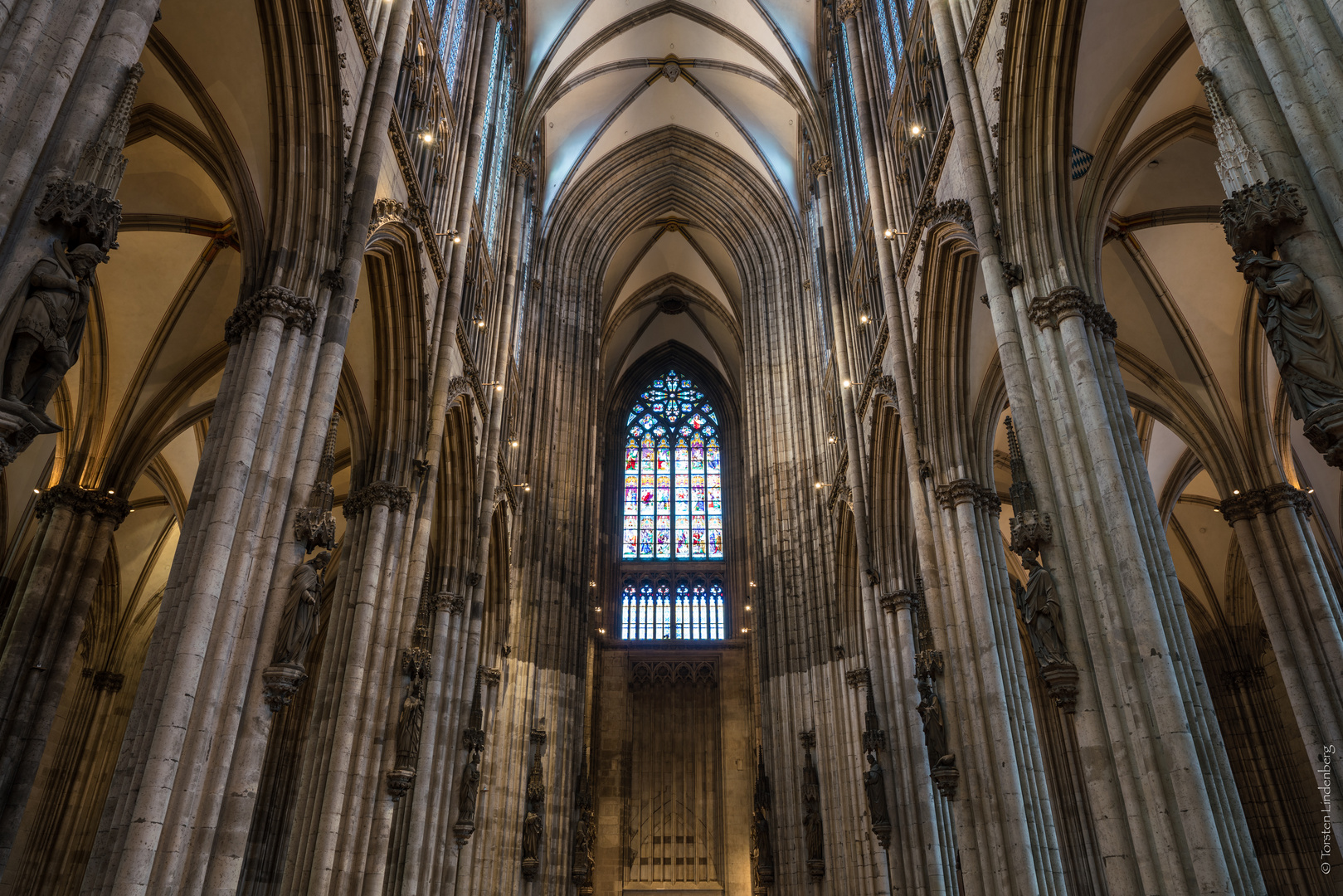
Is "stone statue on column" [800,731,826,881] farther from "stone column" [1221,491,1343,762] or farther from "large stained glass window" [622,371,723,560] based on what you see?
"large stained glass window" [622,371,723,560]

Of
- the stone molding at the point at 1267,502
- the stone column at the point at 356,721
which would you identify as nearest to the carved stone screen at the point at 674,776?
the stone molding at the point at 1267,502

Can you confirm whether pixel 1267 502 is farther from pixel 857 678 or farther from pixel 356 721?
pixel 356 721

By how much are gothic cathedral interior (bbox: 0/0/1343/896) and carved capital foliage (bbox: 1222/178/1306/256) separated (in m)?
0.03

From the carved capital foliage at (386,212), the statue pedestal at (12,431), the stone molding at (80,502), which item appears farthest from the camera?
the stone molding at (80,502)

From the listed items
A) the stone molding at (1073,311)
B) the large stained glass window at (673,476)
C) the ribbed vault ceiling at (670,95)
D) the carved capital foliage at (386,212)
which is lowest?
the stone molding at (1073,311)

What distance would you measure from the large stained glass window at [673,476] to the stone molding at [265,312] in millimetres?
25748

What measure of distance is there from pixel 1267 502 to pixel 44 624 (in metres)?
19.7

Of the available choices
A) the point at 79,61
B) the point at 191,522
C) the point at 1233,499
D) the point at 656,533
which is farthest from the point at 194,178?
the point at 656,533

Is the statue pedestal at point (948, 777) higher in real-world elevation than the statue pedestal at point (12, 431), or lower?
lower

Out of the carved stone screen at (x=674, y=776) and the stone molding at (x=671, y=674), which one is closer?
the carved stone screen at (x=674, y=776)

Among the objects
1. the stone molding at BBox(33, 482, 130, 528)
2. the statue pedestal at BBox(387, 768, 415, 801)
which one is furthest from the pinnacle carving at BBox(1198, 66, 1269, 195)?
the stone molding at BBox(33, 482, 130, 528)

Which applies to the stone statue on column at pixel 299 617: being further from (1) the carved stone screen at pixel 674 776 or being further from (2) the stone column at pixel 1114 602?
(1) the carved stone screen at pixel 674 776

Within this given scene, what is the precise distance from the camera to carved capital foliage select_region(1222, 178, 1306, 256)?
519 cm

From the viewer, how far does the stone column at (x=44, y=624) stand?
1291cm
